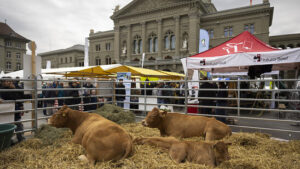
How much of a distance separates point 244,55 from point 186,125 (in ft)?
11.5

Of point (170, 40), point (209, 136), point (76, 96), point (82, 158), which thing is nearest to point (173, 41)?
point (170, 40)

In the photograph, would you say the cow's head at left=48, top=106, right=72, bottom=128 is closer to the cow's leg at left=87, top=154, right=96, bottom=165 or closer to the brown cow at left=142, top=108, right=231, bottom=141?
the cow's leg at left=87, top=154, right=96, bottom=165

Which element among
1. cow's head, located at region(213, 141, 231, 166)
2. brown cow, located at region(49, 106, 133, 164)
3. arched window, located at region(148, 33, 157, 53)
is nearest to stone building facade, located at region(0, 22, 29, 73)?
arched window, located at region(148, 33, 157, 53)

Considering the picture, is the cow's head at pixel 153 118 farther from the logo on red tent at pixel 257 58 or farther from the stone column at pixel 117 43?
the stone column at pixel 117 43

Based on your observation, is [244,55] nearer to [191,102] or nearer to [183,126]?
[191,102]

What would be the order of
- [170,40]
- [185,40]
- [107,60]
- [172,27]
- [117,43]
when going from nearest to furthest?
1. [185,40]
2. [172,27]
3. [170,40]
4. [117,43]
5. [107,60]

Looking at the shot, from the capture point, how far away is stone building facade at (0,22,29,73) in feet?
195

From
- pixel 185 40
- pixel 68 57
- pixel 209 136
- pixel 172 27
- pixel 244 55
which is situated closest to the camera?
pixel 209 136

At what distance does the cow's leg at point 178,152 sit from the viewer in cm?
299

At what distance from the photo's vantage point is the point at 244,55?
6.12m

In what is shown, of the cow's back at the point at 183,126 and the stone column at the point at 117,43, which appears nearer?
the cow's back at the point at 183,126

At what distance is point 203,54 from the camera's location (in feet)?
23.6

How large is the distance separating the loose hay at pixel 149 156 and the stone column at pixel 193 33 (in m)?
34.8

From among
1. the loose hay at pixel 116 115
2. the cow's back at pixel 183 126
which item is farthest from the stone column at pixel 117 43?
the cow's back at pixel 183 126
